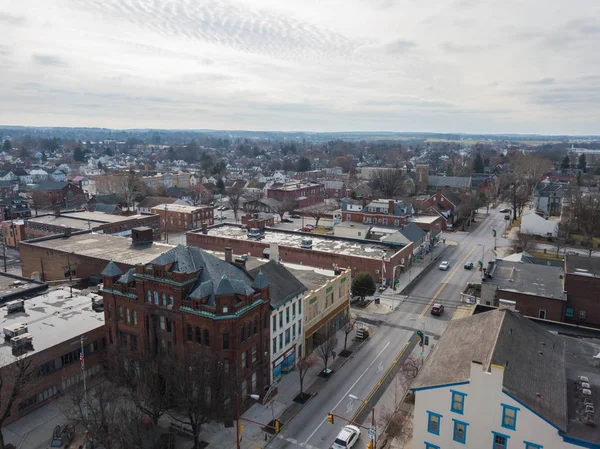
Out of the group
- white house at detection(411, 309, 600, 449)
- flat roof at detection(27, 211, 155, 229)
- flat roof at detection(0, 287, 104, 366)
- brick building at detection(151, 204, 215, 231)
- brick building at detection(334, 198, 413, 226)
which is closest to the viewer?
white house at detection(411, 309, 600, 449)

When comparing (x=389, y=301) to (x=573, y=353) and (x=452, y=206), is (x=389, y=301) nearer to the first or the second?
(x=573, y=353)

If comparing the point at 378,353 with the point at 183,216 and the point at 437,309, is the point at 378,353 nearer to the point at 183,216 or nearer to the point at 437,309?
the point at 437,309

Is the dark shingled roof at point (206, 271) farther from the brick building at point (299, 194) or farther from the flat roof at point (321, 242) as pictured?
the brick building at point (299, 194)

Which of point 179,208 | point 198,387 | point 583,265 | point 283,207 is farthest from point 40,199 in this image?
point 583,265

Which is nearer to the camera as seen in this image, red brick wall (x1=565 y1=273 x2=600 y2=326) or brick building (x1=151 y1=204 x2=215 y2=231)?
red brick wall (x1=565 y1=273 x2=600 y2=326)

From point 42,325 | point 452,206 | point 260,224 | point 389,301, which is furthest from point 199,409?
point 452,206

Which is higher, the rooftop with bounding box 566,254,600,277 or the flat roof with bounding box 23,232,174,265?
the rooftop with bounding box 566,254,600,277

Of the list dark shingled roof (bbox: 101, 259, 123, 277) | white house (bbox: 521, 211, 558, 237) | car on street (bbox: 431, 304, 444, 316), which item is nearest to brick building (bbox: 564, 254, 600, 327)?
car on street (bbox: 431, 304, 444, 316)

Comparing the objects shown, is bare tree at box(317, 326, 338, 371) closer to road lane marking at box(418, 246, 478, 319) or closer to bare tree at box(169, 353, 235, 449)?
bare tree at box(169, 353, 235, 449)
